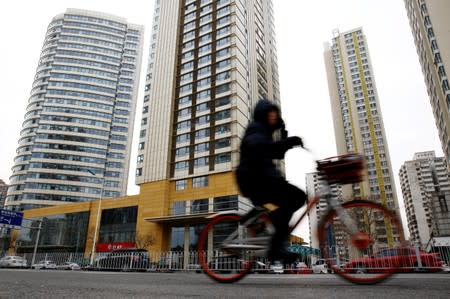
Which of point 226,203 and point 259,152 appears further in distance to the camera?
point 226,203

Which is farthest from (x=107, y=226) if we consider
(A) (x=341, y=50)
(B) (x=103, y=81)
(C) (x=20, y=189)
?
(A) (x=341, y=50)

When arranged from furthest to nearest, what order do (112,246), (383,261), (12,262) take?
(112,246) → (12,262) → (383,261)

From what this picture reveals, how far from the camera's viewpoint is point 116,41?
89.7 meters

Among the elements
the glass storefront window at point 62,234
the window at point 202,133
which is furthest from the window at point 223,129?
the glass storefront window at point 62,234

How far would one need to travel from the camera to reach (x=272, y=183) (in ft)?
9.32

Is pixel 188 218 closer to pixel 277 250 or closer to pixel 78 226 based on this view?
pixel 78 226

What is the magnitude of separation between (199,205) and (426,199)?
338 feet

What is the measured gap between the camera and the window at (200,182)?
36478 mm

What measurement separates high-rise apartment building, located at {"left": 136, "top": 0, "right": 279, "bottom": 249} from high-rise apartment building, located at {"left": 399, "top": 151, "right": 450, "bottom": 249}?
21.9 metres

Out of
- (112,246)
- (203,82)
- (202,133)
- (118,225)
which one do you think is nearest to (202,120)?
(202,133)

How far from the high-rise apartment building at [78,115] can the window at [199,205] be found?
39.7 m

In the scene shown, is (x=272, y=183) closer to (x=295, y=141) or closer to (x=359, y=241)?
(x=295, y=141)

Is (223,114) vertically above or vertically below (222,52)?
below

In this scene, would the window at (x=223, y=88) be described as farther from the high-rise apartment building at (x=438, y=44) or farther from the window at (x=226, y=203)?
the high-rise apartment building at (x=438, y=44)
